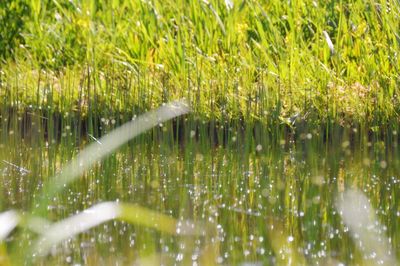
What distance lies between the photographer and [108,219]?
2828 mm

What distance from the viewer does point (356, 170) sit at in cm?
459

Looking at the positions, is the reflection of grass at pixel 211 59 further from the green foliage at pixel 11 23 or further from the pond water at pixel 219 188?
the pond water at pixel 219 188

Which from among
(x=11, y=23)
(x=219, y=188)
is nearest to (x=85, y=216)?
(x=219, y=188)

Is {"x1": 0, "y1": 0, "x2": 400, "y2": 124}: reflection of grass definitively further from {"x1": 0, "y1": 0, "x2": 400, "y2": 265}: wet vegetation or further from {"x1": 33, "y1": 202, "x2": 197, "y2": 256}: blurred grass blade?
{"x1": 33, "y1": 202, "x2": 197, "y2": 256}: blurred grass blade

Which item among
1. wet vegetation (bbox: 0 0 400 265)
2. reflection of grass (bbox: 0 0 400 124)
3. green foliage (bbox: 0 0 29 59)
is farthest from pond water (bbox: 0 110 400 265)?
green foliage (bbox: 0 0 29 59)

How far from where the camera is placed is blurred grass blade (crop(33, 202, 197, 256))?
2.67 meters

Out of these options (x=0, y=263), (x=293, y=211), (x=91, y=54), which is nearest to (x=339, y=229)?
(x=293, y=211)

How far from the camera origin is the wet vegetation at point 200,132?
3217 millimetres

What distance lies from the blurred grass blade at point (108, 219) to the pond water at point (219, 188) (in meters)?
0.04

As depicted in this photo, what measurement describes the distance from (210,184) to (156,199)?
0.34 m

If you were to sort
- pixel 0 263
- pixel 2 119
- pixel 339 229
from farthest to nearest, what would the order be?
pixel 2 119 → pixel 339 229 → pixel 0 263

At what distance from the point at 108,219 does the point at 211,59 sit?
11.0ft

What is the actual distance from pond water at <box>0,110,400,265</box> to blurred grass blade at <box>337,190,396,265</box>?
0.01 m

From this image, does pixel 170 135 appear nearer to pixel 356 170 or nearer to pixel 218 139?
pixel 218 139
